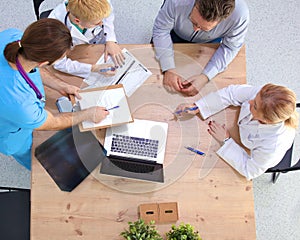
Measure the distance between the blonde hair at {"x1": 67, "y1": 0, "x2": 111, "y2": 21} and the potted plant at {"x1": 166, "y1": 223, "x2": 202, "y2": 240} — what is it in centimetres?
95

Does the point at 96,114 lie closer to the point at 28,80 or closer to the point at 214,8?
the point at 28,80

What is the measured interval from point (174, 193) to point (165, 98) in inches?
16.8

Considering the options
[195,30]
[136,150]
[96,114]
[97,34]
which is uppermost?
[195,30]

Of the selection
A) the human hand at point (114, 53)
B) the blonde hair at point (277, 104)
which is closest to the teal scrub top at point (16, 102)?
the human hand at point (114, 53)

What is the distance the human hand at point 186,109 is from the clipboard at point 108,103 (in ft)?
0.72

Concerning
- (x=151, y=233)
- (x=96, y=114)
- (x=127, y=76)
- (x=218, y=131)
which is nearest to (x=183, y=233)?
(x=151, y=233)

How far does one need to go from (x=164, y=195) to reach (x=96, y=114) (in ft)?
1.45

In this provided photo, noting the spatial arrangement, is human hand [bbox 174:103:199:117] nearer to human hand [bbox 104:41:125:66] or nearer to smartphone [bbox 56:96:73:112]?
human hand [bbox 104:41:125:66]

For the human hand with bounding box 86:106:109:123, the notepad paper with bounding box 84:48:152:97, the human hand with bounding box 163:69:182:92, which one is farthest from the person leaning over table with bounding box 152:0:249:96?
the human hand with bounding box 86:106:109:123

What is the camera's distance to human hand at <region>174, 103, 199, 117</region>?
1.70 meters

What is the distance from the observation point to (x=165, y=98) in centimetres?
174

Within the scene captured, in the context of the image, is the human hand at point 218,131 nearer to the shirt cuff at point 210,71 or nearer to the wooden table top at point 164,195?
the wooden table top at point 164,195

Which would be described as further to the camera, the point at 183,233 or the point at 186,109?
the point at 186,109

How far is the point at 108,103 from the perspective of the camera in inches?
64.6
